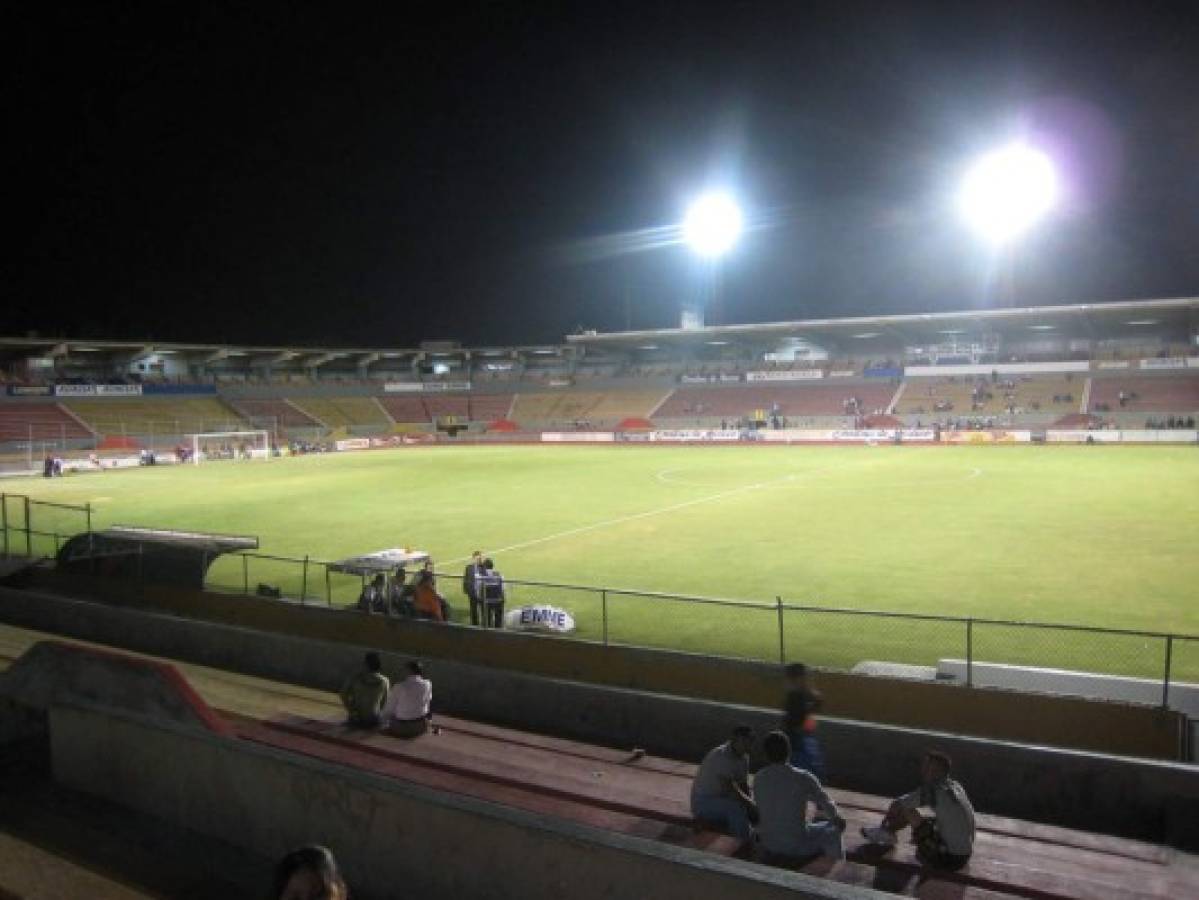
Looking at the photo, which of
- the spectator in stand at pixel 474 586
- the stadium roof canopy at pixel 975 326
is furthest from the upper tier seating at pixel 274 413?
the spectator in stand at pixel 474 586

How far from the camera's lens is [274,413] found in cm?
7638

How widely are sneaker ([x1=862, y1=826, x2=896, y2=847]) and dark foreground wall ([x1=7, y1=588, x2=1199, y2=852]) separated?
5.36ft

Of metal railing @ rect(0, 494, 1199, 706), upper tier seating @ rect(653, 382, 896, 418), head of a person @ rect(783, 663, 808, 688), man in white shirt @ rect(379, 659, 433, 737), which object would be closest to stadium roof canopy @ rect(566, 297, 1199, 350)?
upper tier seating @ rect(653, 382, 896, 418)

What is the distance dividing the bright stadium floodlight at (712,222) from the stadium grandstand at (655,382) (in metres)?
7.74

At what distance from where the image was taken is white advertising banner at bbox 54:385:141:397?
2611 inches

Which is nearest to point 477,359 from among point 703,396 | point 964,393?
point 703,396

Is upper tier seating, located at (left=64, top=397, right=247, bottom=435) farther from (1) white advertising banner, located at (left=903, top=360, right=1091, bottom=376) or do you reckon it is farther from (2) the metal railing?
(1) white advertising banner, located at (left=903, top=360, right=1091, bottom=376)

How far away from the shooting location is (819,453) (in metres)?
52.4

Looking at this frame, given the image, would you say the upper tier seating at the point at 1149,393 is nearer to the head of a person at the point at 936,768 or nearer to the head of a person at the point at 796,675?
the head of a person at the point at 796,675

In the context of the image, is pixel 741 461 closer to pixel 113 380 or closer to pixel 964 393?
pixel 964 393

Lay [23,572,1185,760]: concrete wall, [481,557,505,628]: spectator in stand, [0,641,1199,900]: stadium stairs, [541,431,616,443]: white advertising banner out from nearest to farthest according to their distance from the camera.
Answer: [0,641,1199,900]: stadium stairs, [23,572,1185,760]: concrete wall, [481,557,505,628]: spectator in stand, [541,431,616,443]: white advertising banner

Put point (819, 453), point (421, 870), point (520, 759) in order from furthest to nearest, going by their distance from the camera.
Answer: point (819, 453), point (520, 759), point (421, 870)

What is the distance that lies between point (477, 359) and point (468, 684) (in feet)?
291

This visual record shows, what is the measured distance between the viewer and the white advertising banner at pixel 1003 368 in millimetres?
66213
